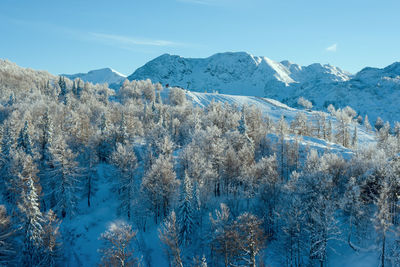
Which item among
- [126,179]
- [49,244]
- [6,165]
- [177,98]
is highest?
[177,98]

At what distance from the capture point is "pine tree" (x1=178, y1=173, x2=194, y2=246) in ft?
152

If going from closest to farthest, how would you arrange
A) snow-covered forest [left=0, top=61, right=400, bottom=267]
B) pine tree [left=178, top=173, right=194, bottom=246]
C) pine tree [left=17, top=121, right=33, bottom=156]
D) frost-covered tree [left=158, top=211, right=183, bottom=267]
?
frost-covered tree [left=158, top=211, right=183, bottom=267], snow-covered forest [left=0, top=61, right=400, bottom=267], pine tree [left=178, top=173, right=194, bottom=246], pine tree [left=17, top=121, right=33, bottom=156]

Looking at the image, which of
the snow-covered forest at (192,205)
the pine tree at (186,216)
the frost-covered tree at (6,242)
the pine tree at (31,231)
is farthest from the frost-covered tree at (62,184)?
the pine tree at (186,216)

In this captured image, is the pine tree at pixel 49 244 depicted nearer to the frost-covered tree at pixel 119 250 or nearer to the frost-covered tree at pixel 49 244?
the frost-covered tree at pixel 49 244

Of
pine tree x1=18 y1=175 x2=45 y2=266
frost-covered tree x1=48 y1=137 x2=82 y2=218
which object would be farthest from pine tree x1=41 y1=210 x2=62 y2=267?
frost-covered tree x1=48 y1=137 x2=82 y2=218

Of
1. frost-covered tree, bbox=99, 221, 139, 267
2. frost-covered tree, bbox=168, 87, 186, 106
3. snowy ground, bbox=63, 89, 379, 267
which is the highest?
frost-covered tree, bbox=168, 87, 186, 106

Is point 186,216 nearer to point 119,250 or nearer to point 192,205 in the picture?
point 192,205

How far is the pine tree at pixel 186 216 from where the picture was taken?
4622cm

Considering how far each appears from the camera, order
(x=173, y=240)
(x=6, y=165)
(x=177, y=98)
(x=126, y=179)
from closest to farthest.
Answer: (x=173, y=240) → (x=6, y=165) → (x=126, y=179) → (x=177, y=98)

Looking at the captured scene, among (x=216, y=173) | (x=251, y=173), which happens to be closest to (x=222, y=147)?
(x=216, y=173)

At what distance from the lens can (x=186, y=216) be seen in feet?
152

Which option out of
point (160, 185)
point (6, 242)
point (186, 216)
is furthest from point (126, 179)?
point (6, 242)

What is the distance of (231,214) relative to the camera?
164 feet

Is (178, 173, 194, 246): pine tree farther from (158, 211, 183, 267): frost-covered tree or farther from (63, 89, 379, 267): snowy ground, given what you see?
(158, 211, 183, 267): frost-covered tree
